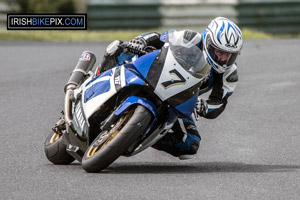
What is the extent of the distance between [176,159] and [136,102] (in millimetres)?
1610

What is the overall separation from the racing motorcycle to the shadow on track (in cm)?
35

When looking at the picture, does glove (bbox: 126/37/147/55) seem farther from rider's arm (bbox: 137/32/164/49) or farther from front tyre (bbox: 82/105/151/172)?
front tyre (bbox: 82/105/151/172)

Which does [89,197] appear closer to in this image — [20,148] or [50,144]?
[50,144]

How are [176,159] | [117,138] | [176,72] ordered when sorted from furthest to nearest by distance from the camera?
[176,159], [176,72], [117,138]

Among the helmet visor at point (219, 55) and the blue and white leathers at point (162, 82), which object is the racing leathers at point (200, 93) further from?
the blue and white leathers at point (162, 82)

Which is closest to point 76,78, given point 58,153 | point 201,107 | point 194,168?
point 58,153

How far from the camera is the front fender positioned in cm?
632

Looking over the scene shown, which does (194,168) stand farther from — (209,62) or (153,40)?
(153,40)

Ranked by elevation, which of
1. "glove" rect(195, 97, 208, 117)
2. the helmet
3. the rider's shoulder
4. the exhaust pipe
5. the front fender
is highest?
the helmet

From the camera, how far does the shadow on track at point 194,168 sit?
688 cm

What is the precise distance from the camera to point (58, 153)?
283 inches

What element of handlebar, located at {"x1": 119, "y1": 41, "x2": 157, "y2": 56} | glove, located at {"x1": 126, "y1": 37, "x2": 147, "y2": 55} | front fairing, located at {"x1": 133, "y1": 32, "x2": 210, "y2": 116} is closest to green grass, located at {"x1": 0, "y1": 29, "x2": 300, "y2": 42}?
handlebar, located at {"x1": 119, "y1": 41, "x2": 157, "y2": 56}

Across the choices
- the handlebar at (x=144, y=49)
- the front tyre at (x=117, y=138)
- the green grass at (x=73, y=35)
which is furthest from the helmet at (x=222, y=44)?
the green grass at (x=73, y=35)

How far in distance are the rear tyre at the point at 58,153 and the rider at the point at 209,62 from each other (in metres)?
0.78
